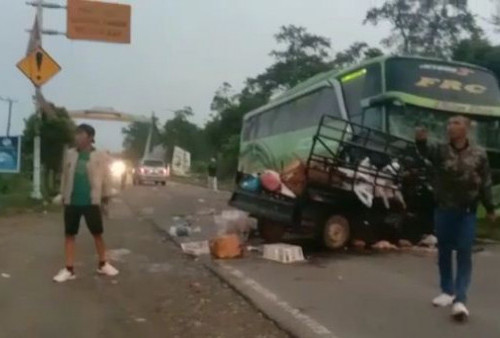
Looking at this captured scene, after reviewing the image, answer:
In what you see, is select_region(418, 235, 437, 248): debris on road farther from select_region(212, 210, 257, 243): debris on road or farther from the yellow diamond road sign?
the yellow diamond road sign

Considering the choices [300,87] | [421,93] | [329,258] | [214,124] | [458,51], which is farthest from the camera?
[214,124]

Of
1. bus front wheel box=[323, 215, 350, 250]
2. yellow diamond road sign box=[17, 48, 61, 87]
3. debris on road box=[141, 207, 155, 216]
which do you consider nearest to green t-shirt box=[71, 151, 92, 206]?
bus front wheel box=[323, 215, 350, 250]

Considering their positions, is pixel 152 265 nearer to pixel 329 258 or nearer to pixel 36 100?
pixel 329 258

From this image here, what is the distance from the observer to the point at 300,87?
21000mm

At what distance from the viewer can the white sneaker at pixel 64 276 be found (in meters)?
9.27

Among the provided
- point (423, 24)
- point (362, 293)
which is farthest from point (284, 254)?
point (423, 24)

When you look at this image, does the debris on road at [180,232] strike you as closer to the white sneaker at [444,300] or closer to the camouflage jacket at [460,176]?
the white sneaker at [444,300]

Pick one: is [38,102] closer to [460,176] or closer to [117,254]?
[117,254]

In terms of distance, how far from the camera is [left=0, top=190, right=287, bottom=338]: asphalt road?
22.6 ft

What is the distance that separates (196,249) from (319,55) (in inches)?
2406

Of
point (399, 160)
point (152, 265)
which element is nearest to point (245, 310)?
point (152, 265)

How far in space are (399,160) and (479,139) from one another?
3241 mm

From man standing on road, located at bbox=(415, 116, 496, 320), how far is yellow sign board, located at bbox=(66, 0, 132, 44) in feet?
61.4

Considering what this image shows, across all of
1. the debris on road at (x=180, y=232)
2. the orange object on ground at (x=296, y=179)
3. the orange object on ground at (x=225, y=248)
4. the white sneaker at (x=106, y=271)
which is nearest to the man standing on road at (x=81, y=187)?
the white sneaker at (x=106, y=271)
